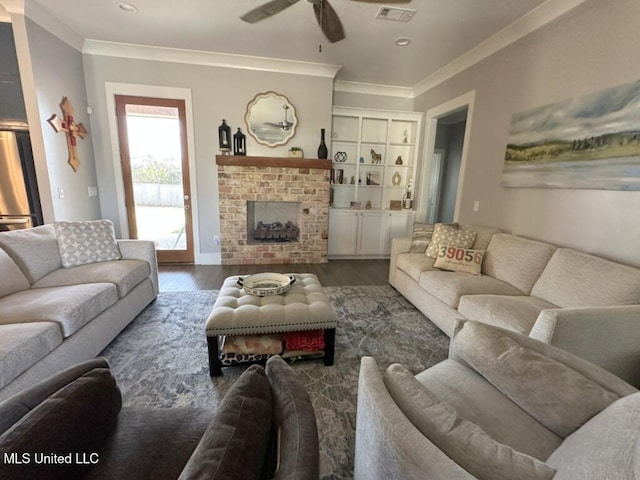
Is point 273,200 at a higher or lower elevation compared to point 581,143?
lower

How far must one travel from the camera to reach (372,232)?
15.7 ft

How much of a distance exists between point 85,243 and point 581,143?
14.1ft

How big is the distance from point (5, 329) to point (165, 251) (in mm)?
2813

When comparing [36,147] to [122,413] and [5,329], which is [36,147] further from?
[122,413]

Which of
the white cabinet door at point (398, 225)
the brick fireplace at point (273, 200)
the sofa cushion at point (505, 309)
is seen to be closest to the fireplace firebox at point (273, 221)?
the brick fireplace at point (273, 200)

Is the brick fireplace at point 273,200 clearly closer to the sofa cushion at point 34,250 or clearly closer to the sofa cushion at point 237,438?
the sofa cushion at point 34,250

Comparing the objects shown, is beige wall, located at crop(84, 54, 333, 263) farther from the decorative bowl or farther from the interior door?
the decorative bowl

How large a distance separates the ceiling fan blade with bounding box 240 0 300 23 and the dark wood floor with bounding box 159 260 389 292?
8.93 feet

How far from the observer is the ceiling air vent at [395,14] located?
2.55 meters

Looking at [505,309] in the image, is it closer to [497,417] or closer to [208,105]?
[497,417]

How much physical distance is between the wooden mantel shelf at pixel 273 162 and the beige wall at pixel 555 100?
202cm

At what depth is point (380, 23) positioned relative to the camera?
2830mm

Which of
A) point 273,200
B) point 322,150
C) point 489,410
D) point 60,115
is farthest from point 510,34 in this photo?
point 60,115

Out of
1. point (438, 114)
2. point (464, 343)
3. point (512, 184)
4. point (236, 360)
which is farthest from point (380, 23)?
point (236, 360)
